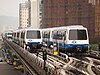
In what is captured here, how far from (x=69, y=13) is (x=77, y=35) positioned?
63.0 meters

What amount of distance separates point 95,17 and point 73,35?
55290 mm

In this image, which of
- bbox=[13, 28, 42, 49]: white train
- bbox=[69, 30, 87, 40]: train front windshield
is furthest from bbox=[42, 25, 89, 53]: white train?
bbox=[13, 28, 42, 49]: white train

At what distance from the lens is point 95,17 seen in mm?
77125

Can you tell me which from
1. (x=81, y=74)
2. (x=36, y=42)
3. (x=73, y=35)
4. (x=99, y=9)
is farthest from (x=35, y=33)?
(x=99, y=9)

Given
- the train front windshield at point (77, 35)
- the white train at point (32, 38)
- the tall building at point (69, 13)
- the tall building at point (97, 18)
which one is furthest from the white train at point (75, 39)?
the tall building at point (69, 13)

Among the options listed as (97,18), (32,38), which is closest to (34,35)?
(32,38)

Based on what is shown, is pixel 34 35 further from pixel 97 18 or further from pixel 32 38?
pixel 97 18

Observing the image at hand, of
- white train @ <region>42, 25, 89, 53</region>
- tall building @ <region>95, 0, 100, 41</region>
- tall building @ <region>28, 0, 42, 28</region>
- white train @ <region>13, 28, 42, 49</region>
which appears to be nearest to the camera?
white train @ <region>42, 25, 89, 53</region>

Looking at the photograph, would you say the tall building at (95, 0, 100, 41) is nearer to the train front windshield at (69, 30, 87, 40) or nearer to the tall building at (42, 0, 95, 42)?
the tall building at (42, 0, 95, 42)

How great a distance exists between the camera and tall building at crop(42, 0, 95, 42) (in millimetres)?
82188

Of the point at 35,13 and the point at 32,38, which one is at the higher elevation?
the point at 35,13

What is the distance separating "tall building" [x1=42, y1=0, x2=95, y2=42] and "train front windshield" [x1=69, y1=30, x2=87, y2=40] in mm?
55158

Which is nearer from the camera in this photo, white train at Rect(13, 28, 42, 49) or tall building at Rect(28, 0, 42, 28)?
white train at Rect(13, 28, 42, 49)

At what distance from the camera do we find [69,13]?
8562 cm
